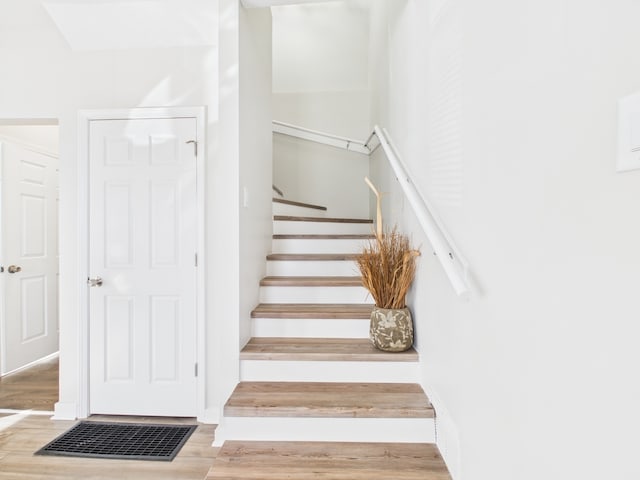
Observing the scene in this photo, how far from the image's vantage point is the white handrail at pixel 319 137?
4.04 m

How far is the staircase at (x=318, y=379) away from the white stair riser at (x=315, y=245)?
0.17 meters

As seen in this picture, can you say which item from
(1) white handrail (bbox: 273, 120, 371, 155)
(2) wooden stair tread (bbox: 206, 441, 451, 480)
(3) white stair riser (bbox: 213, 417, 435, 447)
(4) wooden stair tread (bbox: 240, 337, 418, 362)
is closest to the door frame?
(4) wooden stair tread (bbox: 240, 337, 418, 362)

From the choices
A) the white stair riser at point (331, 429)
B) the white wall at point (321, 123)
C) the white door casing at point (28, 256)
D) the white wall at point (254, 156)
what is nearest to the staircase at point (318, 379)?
the white stair riser at point (331, 429)

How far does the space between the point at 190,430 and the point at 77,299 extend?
3.74 feet

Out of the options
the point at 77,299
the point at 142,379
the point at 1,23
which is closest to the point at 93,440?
the point at 142,379

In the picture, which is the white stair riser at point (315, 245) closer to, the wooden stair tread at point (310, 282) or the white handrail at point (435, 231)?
the wooden stair tread at point (310, 282)

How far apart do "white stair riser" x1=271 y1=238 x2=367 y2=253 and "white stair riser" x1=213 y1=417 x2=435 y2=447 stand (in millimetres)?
1472

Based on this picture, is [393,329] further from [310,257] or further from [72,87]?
[72,87]

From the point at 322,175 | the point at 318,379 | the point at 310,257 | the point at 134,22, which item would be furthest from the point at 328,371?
the point at 322,175

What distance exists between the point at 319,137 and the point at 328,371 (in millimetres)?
2769

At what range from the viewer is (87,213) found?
255cm

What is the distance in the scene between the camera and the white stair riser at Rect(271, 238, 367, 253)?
9.86 feet

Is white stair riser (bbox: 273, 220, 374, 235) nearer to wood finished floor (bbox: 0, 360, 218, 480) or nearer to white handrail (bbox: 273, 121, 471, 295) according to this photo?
white handrail (bbox: 273, 121, 471, 295)

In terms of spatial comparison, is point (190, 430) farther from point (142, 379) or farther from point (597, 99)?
point (597, 99)
